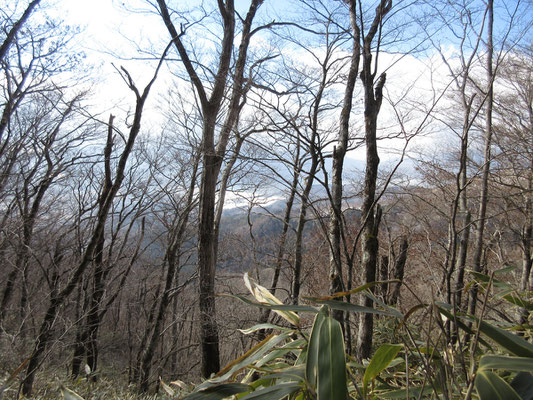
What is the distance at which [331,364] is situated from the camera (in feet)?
1.88

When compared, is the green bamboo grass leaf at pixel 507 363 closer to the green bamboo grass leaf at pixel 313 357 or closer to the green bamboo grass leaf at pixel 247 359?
the green bamboo grass leaf at pixel 313 357

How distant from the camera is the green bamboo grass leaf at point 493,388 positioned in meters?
0.52

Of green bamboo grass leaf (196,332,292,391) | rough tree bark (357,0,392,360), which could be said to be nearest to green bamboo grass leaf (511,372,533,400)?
green bamboo grass leaf (196,332,292,391)

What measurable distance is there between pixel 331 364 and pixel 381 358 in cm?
24

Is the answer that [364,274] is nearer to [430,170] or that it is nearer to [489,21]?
[489,21]

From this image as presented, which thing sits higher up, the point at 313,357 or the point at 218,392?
the point at 313,357

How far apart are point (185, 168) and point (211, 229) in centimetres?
510

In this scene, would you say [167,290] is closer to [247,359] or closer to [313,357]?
[247,359]

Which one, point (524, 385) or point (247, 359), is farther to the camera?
point (247, 359)

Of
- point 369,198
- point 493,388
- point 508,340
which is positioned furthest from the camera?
point 369,198

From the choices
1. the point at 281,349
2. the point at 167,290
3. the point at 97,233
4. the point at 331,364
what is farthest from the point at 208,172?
the point at 331,364

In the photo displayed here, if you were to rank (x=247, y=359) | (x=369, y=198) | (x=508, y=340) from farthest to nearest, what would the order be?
(x=369, y=198) → (x=247, y=359) → (x=508, y=340)

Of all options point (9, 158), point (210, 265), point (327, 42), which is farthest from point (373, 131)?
point (9, 158)

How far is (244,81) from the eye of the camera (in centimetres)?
405
